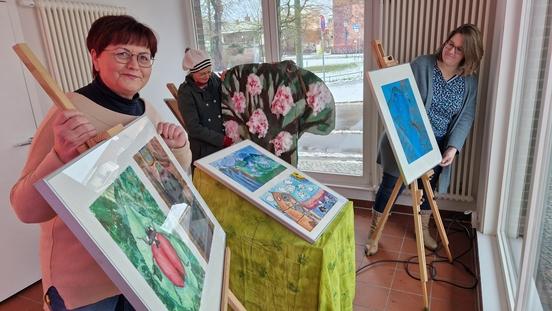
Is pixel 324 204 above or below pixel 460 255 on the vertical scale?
above

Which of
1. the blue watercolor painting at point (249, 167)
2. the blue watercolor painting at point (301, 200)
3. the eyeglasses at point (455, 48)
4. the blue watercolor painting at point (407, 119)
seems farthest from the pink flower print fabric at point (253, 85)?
the eyeglasses at point (455, 48)

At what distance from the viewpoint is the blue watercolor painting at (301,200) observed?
4.28 feet

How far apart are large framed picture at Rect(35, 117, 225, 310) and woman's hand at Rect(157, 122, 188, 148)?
0.44ft

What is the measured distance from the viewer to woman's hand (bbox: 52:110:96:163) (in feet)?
2.41

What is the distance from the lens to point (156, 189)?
2.68 feet

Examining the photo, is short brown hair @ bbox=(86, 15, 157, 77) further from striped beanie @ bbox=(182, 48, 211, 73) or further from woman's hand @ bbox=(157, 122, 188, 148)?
striped beanie @ bbox=(182, 48, 211, 73)

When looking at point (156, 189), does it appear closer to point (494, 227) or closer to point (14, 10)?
point (14, 10)

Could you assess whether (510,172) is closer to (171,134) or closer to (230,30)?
(171,134)

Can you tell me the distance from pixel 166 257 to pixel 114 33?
0.59 meters

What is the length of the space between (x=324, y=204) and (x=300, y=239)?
0.21m

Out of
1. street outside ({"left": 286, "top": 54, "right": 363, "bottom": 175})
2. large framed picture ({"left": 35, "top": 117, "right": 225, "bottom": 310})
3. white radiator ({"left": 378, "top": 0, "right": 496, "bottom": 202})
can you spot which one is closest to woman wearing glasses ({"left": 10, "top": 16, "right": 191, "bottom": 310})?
large framed picture ({"left": 35, "top": 117, "right": 225, "bottom": 310})

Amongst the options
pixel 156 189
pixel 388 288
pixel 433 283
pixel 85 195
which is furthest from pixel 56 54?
pixel 433 283

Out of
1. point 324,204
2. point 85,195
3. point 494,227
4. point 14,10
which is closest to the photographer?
point 85,195

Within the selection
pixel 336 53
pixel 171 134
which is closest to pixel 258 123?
pixel 171 134
